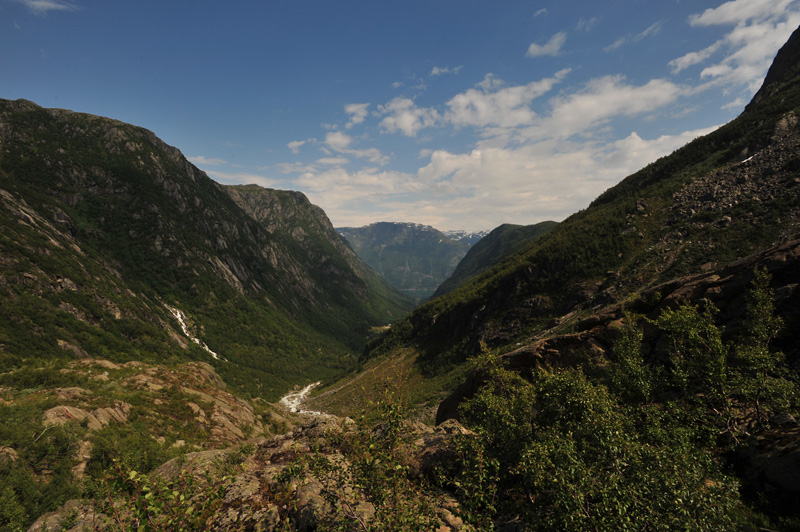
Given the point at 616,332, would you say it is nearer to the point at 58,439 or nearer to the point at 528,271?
the point at 58,439

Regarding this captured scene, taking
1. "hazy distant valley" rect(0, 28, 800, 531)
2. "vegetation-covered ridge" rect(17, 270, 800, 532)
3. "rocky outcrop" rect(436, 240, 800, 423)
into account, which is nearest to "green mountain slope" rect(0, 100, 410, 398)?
"hazy distant valley" rect(0, 28, 800, 531)

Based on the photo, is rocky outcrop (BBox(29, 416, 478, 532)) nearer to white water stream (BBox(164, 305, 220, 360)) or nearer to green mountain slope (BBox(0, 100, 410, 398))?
green mountain slope (BBox(0, 100, 410, 398))

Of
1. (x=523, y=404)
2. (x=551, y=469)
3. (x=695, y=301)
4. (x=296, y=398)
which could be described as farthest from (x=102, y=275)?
(x=695, y=301)

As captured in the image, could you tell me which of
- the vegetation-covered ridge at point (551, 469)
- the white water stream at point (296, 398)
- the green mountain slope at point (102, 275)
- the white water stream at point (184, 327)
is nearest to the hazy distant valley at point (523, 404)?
the vegetation-covered ridge at point (551, 469)

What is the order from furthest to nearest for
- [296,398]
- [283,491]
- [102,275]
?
[296,398] < [102,275] < [283,491]

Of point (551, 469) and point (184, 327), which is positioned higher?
point (551, 469)

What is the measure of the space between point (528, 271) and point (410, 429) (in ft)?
301

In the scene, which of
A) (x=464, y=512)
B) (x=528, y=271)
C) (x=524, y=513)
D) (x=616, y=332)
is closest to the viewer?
(x=464, y=512)

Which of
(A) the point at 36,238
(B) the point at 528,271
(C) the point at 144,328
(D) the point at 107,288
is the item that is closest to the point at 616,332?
(B) the point at 528,271

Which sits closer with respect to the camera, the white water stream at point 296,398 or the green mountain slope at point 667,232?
the green mountain slope at point 667,232

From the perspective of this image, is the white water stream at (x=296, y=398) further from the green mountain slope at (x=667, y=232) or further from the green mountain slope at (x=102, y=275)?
the green mountain slope at (x=667, y=232)

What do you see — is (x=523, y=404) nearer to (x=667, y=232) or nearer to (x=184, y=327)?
(x=667, y=232)

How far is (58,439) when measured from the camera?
21.6 metres

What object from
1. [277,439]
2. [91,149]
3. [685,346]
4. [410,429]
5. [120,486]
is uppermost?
[91,149]
